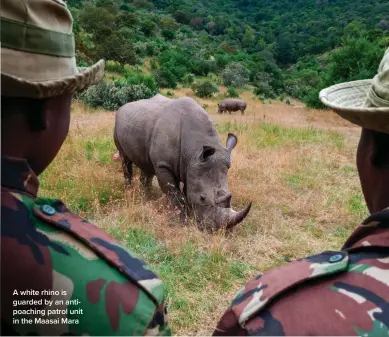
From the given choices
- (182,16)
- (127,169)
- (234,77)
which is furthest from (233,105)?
(182,16)

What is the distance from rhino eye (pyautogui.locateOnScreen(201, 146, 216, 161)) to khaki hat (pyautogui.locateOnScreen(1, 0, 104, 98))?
378 cm

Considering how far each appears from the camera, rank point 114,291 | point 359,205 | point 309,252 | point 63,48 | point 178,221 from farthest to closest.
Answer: point 359,205 < point 178,221 < point 309,252 < point 63,48 < point 114,291

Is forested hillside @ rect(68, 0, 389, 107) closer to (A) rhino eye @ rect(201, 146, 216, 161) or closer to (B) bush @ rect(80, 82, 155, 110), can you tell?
(B) bush @ rect(80, 82, 155, 110)

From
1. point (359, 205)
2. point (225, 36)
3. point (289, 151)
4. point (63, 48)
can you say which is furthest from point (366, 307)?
point (225, 36)

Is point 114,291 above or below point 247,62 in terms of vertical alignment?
above

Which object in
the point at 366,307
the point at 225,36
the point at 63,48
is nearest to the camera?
the point at 366,307

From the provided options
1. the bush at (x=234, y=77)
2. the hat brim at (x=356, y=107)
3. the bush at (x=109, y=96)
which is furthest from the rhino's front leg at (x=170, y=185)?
the bush at (x=234, y=77)

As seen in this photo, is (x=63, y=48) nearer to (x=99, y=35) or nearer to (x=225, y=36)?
(x=99, y=35)

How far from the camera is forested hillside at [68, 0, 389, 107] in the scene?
2192 cm

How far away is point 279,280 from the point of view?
118 centimetres

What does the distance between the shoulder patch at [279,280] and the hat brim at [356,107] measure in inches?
15.7

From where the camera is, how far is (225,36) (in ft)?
196

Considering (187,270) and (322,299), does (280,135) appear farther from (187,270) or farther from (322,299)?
(322,299)

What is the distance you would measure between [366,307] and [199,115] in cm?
470
